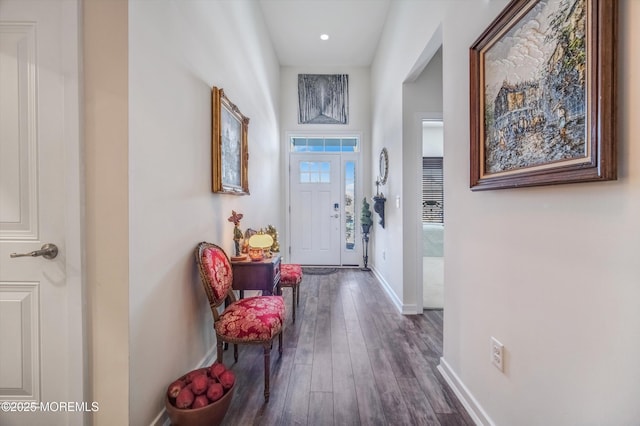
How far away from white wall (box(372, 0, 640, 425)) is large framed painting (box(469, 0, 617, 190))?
0.04 meters

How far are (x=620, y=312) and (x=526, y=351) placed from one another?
1.53 ft

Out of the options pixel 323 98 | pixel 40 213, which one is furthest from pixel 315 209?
pixel 40 213

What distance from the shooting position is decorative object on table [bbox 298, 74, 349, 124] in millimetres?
5059

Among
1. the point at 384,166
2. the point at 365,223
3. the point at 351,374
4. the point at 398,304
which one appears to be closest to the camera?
the point at 351,374

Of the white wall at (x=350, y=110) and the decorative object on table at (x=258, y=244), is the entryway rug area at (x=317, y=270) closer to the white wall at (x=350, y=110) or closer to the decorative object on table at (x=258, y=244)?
the white wall at (x=350, y=110)

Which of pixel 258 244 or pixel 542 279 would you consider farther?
pixel 258 244

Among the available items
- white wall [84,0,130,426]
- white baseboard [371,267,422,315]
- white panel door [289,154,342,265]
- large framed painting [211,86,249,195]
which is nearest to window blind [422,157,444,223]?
white panel door [289,154,342,265]

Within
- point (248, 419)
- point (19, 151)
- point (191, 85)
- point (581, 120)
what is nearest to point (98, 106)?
point (19, 151)

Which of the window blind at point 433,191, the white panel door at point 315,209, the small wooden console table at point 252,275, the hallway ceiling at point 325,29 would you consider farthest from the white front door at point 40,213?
the window blind at point 433,191

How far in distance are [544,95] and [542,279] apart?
0.70 meters

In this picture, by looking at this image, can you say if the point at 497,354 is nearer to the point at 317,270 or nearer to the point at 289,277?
the point at 289,277

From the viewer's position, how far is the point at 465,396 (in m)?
1.63

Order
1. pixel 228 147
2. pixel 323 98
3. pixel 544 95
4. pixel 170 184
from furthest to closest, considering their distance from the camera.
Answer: pixel 323 98
pixel 228 147
pixel 170 184
pixel 544 95

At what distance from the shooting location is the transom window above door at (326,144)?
5150 mm
